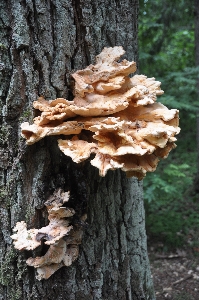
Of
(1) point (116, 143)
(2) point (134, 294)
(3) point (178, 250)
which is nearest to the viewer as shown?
(1) point (116, 143)

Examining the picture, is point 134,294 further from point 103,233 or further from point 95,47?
point 95,47

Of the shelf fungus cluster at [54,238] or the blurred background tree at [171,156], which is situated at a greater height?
the blurred background tree at [171,156]

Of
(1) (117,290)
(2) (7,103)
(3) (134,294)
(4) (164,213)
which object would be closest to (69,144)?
(2) (7,103)

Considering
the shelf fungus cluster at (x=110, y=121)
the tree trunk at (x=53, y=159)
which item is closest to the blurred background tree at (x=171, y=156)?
the tree trunk at (x=53, y=159)

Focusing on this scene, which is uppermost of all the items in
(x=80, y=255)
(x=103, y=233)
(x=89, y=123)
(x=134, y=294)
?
(x=89, y=123)

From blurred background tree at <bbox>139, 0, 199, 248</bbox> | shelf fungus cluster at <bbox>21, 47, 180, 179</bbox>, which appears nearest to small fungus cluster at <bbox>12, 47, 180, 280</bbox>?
shelf fungus cluster at <bbox>21, 47, 180, 179</bbox>

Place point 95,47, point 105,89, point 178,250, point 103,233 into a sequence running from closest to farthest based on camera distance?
point 105,89
point 95,47
point 103,233
point 178,250

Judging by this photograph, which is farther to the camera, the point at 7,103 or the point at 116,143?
the point at 7,103

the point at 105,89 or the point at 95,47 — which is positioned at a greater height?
the point at 95,47

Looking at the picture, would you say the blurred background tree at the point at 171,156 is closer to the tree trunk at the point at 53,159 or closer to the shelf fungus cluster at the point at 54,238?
the tree trunk at the point at 53,159
